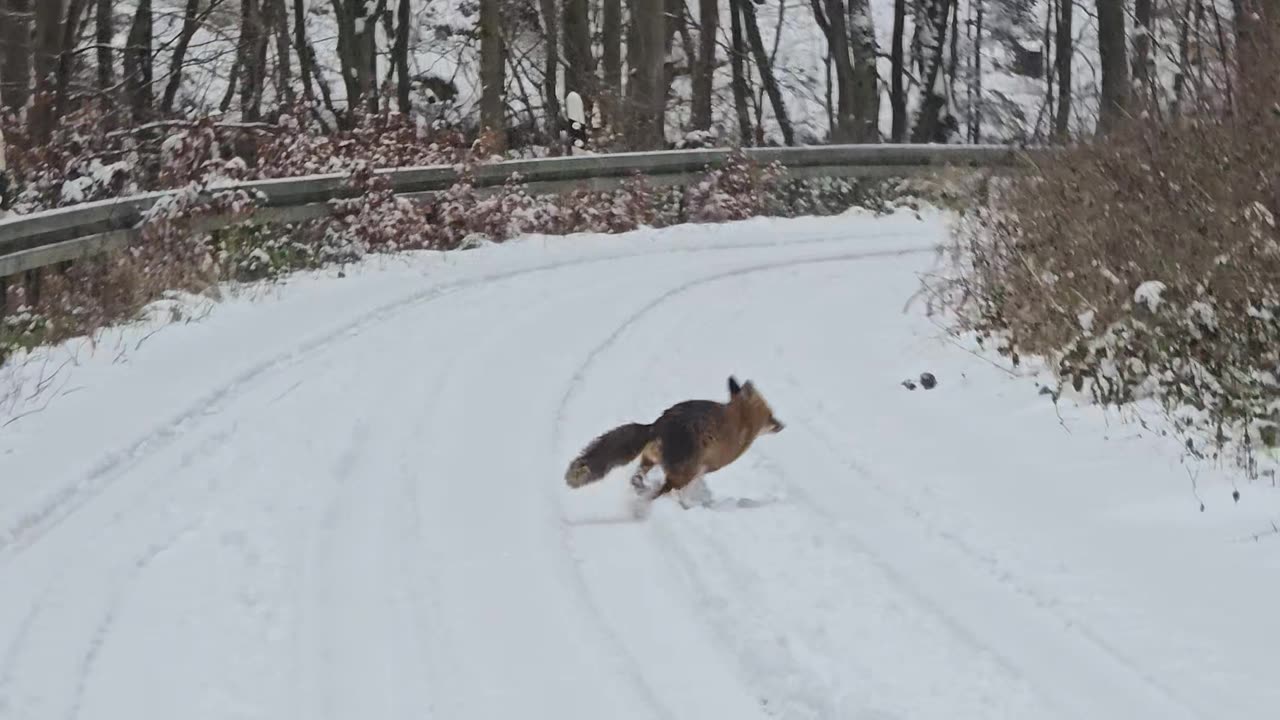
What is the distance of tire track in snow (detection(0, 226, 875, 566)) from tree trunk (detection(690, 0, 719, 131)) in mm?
15755

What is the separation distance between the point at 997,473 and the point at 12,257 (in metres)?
6.89

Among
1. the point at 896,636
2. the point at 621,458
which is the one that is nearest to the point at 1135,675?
the point at 896,636

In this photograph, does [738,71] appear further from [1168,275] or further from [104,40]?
[1168,275]

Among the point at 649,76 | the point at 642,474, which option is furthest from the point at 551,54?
the point at 642,474

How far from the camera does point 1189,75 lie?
9008mm

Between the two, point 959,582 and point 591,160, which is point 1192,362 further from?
point 591,160

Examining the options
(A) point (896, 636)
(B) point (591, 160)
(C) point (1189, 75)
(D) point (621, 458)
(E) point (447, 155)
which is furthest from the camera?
(B) point (591, 160)

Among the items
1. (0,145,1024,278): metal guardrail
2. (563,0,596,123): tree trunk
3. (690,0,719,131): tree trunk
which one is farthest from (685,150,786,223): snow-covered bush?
(690,0,719,131): tree trunk

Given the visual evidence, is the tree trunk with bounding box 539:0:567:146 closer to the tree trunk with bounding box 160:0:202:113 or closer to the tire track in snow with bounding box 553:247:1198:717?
the tree trunk with bounding box 160:0:202:113

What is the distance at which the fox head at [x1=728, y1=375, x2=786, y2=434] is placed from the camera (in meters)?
6.95

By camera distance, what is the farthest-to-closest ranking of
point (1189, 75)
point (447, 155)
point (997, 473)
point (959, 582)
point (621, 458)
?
point (447, 155), point (1189, 75), point (997, 473), point (621, 458), point (959, 582)

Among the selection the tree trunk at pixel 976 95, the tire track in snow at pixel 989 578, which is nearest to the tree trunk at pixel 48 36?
the tire track in snow at pixel 989 578

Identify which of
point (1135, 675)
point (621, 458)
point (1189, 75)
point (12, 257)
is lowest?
point (1135, 675)

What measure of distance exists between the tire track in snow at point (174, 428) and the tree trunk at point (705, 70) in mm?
15755
